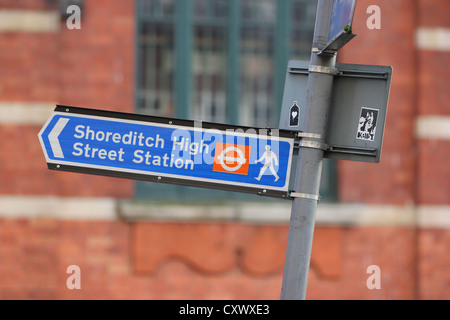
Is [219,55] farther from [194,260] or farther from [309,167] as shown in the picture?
[309,167]

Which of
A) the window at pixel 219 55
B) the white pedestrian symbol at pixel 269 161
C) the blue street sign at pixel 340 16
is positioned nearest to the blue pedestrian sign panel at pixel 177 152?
the white pedestrian symbol at pixel 269 161

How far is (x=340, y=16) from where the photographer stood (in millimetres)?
3389

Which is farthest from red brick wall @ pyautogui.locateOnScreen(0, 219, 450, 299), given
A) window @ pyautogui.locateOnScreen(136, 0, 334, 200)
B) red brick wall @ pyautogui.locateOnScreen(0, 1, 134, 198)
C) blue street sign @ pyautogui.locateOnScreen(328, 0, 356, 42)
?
blue street sign @ pyautogui.locateOnScreen(328, 0, 356, 42)

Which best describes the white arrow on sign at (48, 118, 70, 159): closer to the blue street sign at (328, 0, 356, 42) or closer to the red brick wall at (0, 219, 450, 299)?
the blue street sign at (328, 0, 356, 42)

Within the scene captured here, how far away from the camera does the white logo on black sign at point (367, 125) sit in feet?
11.9

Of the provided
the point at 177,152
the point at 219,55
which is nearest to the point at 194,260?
the point at 219,55

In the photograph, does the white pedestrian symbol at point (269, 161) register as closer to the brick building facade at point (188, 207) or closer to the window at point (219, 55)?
the brick building facade at point (188, 207)

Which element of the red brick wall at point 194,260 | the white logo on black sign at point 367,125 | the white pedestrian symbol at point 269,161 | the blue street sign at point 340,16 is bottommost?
the red brick wall at point 194,260

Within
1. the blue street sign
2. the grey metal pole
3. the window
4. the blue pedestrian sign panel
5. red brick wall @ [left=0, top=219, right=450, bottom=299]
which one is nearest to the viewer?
the blue street sign

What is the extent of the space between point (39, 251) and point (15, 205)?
55cm

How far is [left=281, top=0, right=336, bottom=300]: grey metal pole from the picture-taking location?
3.55 metres

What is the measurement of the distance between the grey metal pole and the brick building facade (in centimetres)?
416

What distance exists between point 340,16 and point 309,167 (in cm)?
75

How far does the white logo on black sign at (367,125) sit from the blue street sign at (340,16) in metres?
0.43
